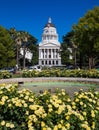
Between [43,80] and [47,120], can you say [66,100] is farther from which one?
[43,80]

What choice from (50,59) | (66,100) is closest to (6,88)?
(66,100)

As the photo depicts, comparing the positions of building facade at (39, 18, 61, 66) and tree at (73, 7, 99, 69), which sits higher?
building facade at (39, 18, 61, 66)

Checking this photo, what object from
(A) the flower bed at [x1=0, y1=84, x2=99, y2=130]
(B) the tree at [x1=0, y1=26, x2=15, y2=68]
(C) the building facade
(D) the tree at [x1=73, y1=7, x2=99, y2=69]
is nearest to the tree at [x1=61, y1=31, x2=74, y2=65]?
(B) the tree at [x1=0, y1=26, x2=15, y2=68]

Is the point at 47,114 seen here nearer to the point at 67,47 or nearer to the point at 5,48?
the point at 5,48

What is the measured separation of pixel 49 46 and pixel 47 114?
465 feet

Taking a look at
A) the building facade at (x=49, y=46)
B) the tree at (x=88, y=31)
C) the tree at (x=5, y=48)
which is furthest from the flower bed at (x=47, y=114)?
the building facade at (x=49, y=46)

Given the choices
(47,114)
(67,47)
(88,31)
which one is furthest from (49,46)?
(47,114)

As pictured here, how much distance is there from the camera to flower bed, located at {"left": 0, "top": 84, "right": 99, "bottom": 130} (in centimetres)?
523

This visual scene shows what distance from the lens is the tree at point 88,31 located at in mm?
37688

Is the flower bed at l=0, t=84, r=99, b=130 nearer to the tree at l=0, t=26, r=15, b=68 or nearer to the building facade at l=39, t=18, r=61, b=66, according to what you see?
the tree at l=0, t=26, r=15, b=68

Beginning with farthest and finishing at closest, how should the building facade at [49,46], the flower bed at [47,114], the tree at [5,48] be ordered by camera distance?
the building facade at [49,46] < the tree at [5,48] < the flower bed at [47,114]

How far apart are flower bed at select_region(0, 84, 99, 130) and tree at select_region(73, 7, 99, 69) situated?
3187cm

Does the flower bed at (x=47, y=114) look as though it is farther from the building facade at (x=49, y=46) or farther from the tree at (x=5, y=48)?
the building facade at (x=49, y=46)

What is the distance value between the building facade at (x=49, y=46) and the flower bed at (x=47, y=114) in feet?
454
